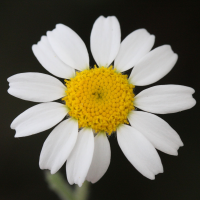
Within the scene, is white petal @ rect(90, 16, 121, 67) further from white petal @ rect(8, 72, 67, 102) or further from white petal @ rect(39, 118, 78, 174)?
white petal @ rect(39, 118, 78, 174)

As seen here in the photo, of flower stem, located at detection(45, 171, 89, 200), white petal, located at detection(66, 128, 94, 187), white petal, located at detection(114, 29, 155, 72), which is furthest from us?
flower stem, located at detection(45, 171, 89, 200)

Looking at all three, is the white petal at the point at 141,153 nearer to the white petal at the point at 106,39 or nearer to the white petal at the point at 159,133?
the white petal at the point at 159,133

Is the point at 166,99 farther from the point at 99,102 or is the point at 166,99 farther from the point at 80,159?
the point at 80,159

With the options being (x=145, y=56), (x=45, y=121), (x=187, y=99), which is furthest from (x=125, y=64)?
(x=45, y=121)

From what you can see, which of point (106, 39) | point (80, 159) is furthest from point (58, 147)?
point (106, 39)

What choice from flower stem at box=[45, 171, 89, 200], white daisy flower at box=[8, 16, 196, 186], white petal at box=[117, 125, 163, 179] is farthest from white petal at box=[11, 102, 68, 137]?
flower stem at box=[45, 171, 89, 200]
